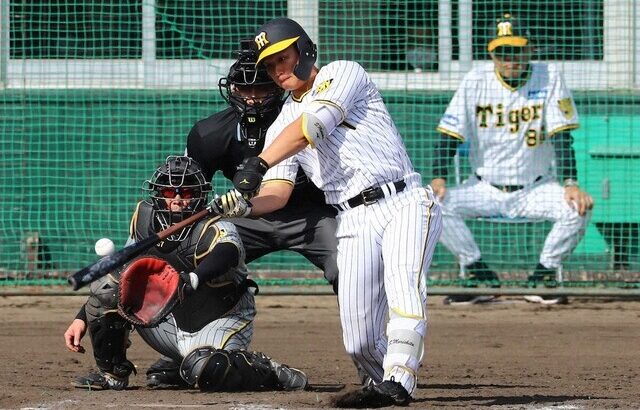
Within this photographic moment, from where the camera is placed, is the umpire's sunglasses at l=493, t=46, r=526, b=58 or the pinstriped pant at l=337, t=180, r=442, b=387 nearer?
the pinstriped pant at l=337, t=180, r=442, b=387

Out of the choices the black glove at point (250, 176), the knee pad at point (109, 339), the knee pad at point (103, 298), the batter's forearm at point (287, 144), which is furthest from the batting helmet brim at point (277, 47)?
the knee pad at point (109, 339)

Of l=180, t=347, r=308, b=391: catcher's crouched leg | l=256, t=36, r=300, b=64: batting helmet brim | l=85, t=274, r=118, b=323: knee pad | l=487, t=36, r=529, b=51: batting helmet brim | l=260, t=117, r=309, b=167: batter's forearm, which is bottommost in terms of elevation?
l=180, t=347, r=308, b=391: catcher's crouched leg

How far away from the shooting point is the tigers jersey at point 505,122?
33.7ft

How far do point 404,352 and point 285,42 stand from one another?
4.47 feet

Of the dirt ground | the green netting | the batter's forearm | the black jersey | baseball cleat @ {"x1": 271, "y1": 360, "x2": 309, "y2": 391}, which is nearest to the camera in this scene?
the batter's forearm

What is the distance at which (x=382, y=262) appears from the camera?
569cm

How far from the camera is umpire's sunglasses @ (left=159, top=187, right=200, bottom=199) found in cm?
603

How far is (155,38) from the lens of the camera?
11023 mm

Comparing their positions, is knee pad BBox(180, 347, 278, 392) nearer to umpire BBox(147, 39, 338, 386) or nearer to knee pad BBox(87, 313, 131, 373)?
knee pad BBox(87, 313, 131, 373)

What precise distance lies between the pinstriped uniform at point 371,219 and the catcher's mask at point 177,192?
21.7 inches

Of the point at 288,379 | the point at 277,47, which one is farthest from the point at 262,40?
the point at 288,379

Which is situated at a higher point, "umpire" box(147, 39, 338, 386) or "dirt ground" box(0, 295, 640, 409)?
"umpire" box(147, 39, 338, 386)

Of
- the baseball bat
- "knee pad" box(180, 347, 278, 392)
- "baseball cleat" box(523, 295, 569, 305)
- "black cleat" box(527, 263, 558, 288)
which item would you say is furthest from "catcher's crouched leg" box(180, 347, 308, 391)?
"black cleat" box(527, 263, 558, 288)

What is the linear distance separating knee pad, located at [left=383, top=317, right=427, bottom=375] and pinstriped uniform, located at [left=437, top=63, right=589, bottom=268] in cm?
475
